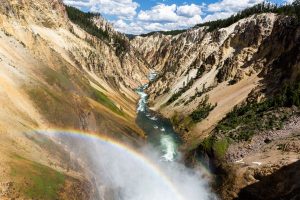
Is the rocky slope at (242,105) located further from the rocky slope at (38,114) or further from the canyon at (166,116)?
the rocky slope at (38,114)

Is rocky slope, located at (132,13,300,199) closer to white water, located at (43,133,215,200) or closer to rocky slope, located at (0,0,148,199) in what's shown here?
white water, located at (43,133,215,200)

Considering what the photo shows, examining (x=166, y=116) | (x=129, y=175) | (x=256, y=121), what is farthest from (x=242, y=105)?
(x=129, y=175)

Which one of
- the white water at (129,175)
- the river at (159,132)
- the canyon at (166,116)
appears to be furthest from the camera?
the river at (159,132)

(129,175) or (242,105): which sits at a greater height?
(129,175)

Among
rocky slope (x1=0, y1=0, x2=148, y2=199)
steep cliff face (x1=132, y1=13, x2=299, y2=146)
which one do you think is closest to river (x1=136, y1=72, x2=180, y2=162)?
steep cliff face (x1=132, y1=13, x2=299, y2=146)

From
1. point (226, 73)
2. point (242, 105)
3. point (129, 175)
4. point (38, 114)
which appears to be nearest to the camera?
point (38, 114)

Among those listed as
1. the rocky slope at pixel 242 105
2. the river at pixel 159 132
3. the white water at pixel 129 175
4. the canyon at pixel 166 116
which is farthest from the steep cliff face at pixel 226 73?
the white water at pixel 129 175

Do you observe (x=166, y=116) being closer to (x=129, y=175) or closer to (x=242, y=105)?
(x=242, y=105)
